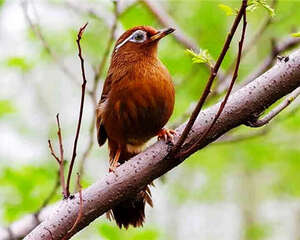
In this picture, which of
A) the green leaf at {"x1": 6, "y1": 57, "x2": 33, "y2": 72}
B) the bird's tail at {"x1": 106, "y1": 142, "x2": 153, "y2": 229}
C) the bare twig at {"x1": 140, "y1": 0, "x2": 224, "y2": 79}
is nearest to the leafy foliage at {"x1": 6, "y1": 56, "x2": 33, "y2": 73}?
the green leaf at {"x1": 6, "y1": 57, "x2": 33, "y2": 72}

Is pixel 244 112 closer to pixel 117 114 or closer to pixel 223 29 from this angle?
pixel 117 114

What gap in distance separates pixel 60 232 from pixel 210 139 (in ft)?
2.34

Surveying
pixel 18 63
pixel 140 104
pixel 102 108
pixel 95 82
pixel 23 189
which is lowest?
pixel 140 104

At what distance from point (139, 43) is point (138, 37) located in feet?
0.15

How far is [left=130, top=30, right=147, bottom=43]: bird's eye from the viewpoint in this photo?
12.5 ft

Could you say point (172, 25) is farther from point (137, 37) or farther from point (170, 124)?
point (137, 37)

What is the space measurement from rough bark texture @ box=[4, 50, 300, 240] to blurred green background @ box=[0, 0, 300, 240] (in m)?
1.43

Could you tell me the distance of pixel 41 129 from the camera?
30.2 ft

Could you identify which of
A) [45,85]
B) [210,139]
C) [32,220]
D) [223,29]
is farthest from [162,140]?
[45,85]

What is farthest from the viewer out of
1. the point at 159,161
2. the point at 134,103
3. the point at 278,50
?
the point at 278,50

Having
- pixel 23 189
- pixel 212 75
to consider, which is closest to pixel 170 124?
pixel 23 189

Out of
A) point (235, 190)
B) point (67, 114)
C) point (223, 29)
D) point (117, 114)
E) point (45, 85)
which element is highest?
point (45, 85)

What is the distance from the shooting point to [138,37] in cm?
A: 383

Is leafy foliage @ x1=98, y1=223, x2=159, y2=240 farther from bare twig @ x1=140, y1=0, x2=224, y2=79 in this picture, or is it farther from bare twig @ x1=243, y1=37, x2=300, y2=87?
bare twig @ x1=140, y1=0, x2=224, y2=79
